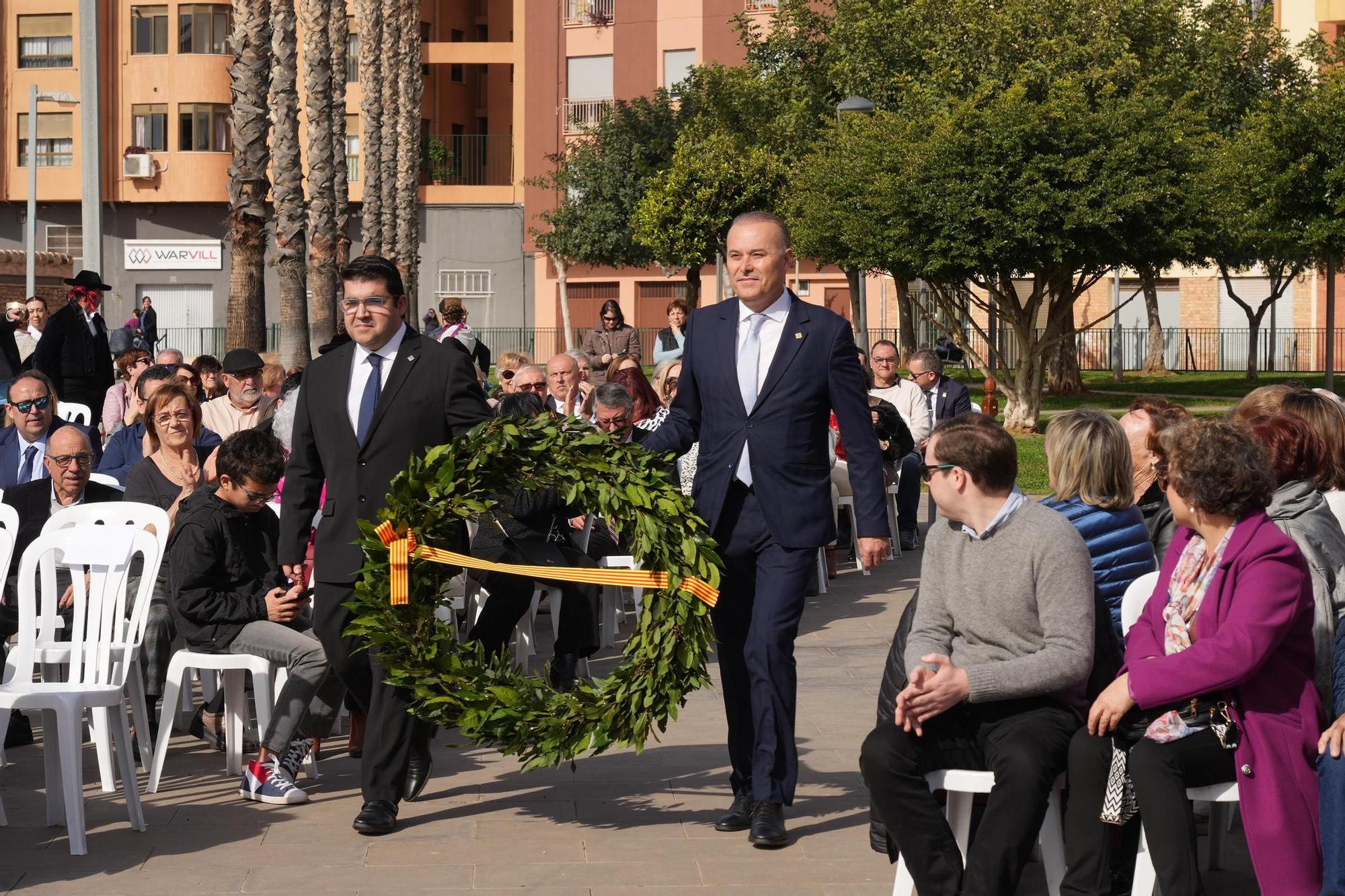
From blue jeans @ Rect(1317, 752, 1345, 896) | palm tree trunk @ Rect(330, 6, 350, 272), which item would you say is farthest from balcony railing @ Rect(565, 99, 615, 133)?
blue jeans @ Rect(1317, 752, 1345, 896)

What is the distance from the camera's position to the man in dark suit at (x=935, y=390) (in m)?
14.5

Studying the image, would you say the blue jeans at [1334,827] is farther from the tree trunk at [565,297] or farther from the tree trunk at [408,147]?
the tree trunk at [565,297]

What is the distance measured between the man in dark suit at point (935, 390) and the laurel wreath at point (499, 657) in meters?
8.51

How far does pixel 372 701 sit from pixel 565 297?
51511mm

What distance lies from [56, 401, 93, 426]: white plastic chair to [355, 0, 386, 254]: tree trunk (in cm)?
1935

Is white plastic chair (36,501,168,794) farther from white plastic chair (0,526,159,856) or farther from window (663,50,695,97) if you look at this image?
window (663,50,695,97)

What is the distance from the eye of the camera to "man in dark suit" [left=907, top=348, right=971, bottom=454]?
1449 centimetres

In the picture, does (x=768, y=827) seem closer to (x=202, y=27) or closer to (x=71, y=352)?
(x=71, y=352)

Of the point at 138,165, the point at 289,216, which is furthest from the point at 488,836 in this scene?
the point at 138,165

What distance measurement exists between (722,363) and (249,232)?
13781 millimetres

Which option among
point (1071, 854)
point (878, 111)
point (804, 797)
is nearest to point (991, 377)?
point (878, 111)

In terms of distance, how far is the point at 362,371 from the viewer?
6.57m

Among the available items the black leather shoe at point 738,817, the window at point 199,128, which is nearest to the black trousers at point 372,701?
the black leather shoe at point 738,817

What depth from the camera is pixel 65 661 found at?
7.43m
